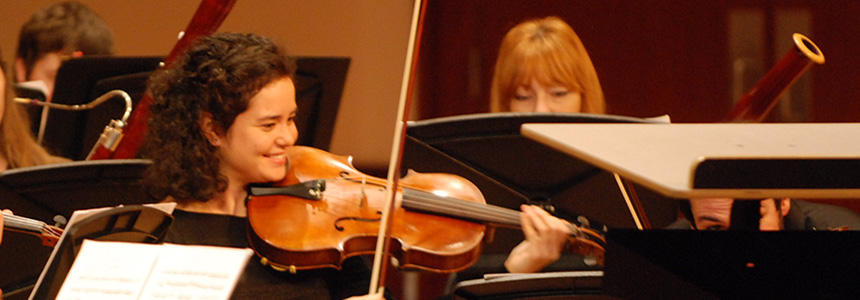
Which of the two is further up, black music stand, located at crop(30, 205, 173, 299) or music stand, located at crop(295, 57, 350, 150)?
music stand, located at crop(295, 57, 350, 150)

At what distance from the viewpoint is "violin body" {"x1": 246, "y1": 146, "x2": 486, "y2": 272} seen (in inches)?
43.1

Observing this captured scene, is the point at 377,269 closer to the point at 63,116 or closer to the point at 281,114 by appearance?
the point at 281,114

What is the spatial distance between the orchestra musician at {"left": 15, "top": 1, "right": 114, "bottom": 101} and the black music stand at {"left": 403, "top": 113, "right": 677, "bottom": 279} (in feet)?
3.55

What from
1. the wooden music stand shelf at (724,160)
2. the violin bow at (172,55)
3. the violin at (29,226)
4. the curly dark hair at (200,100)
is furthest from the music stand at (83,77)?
the wooden music stand shelf at (724,160)

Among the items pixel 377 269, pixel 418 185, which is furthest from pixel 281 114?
pixel 377 269

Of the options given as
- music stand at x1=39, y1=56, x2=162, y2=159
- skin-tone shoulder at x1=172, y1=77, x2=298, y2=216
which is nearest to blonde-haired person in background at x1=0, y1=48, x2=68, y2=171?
music stand at x1=39, y1=56, x2=162, y2=159

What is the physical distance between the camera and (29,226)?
106 centimetres

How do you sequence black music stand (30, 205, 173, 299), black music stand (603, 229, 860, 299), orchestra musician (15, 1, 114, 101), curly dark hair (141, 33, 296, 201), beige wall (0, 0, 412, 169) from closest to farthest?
black music stand (603, 229, 860, 299), black music stand (30, 205, 173, 299), curly dark hair (141, 33, 296, 201), orchestra musician (15, 1, 114, 101), beige wall (0, 0, 412, 169)

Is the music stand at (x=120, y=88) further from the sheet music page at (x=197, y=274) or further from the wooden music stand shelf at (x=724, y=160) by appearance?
the wooden music stand shelf at (x=724, y=160)

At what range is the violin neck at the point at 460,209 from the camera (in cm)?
112

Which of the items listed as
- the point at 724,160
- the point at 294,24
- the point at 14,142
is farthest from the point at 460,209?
the point at 294,24

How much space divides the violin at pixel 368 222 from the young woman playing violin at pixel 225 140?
0.05 m

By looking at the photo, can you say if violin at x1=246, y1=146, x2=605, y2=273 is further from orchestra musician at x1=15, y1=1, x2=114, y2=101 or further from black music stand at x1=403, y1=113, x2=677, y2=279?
orchestra musician at x1=15, y1=1, x2=114, y2=101

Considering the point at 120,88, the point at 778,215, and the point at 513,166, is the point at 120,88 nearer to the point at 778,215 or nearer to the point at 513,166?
the point at 513,166
